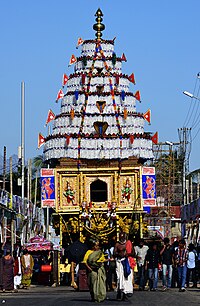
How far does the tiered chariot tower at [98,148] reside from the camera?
3678cm

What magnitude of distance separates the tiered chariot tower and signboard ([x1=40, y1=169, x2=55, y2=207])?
0.27 m

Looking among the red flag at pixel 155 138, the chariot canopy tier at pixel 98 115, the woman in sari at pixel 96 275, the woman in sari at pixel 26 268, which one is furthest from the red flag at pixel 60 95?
the woman in sari at pixel 96 275

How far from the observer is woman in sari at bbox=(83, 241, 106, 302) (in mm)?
22125

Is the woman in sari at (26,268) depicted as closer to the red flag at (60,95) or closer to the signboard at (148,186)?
the signboard at (148,186)

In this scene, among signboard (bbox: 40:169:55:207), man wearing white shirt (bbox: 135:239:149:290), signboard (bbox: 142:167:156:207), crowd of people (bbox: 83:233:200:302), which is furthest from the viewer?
signboard (bbox: 142:167:156:207)

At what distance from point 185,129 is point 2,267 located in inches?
2025

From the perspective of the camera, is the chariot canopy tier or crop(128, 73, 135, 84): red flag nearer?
the chariot canopy tier

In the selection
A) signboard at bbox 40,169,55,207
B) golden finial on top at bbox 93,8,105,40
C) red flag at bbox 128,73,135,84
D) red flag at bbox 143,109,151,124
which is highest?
golden finial on top at bbox 93,8,105,40

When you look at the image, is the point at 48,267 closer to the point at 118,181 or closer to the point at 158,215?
the point at 118,181

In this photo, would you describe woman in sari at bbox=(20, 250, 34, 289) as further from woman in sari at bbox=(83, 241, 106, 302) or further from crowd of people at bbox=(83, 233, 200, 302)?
woman in sari at bbox=(83, 241, 106, 302)

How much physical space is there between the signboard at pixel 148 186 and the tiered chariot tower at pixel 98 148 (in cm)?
29

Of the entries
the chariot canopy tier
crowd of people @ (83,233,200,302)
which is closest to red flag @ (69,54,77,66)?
the chariot canopy tier

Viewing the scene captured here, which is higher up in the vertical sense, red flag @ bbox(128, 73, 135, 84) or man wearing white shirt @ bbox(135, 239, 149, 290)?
red flag @ bbox(128, 73, 135, 84)

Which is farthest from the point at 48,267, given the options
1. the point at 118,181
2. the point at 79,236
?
the point at 118,181
